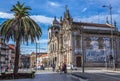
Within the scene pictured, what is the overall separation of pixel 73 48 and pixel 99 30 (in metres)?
10.4

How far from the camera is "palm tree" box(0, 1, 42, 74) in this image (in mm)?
34125

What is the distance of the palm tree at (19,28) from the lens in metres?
34.1

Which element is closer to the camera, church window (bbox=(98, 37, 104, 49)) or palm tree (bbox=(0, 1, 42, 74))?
palm tree (bbox=(0, 1, 42, 74))

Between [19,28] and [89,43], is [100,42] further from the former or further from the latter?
[19,28]

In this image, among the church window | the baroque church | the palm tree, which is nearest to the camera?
the palm tree

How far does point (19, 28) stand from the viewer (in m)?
34.0

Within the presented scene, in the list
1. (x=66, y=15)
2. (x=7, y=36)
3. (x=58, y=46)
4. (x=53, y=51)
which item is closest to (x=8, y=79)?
(x=7, y=36)

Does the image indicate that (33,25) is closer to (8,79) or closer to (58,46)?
(8,79)

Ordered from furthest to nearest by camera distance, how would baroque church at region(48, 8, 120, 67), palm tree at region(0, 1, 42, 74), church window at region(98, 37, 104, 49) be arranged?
1. church window at region(98, 37, 104, 49)
2. baroque church at region(48, 8, 120, 67)
3. palm tree at region(0, 1, 42, 74)

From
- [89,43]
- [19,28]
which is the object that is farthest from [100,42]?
[19,28]

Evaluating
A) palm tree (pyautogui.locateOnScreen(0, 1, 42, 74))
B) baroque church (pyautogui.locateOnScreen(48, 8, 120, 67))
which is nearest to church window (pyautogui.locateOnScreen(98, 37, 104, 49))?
baroque church (pyautogui.locateOnScreen(48, 8, 120, 67))

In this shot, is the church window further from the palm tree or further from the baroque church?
the palm tree

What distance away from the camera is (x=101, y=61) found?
3423 inches

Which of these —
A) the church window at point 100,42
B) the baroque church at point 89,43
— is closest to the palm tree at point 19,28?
the baroque church at point 89,43
